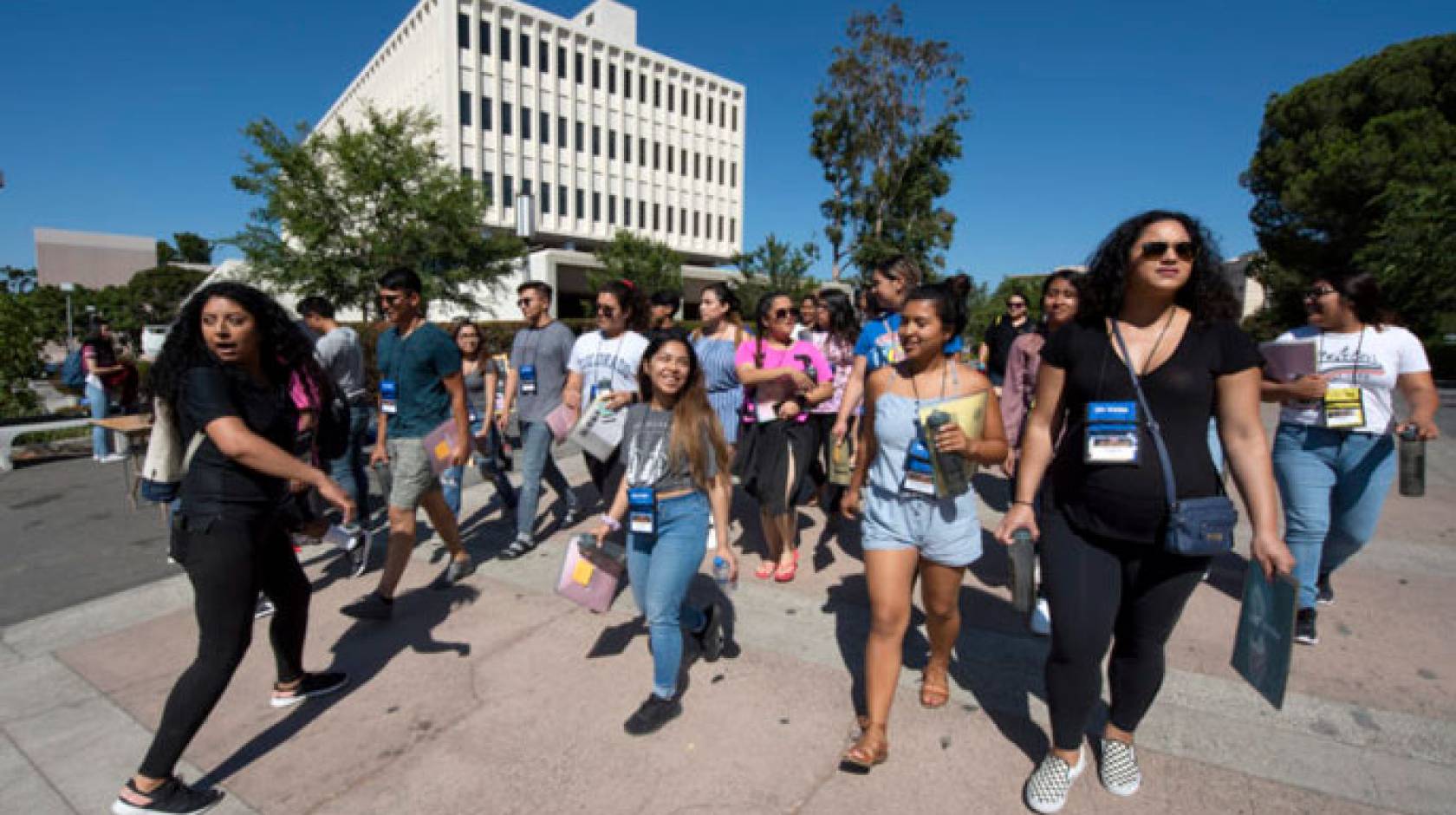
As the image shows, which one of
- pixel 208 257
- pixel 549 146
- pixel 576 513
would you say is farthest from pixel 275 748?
pixel 208 257

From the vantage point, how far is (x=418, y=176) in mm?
21266

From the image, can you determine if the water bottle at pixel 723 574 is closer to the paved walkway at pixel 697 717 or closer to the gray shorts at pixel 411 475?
the paved walkway at pixel 697 717

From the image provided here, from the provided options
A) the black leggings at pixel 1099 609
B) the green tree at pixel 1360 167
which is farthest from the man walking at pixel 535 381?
the green tree at pixel 1360 167

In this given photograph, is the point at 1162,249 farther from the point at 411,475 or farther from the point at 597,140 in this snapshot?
the point at 597,140

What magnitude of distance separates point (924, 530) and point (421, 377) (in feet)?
10.3

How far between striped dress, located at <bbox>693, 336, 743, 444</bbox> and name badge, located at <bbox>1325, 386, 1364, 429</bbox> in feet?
10.6

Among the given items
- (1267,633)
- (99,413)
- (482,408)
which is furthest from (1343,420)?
(99,413)

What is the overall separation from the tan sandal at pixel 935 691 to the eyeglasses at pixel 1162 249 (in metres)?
1.89

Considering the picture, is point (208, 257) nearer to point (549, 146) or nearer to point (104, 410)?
point (549, 146)

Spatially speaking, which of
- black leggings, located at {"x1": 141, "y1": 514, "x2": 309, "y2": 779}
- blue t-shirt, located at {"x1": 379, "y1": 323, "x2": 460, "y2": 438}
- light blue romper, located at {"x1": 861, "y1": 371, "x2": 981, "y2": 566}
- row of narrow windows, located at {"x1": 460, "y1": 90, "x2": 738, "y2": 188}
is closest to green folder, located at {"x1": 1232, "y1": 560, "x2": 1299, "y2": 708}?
light blue romper, located at {"x1": 861, "y1": 371, "x2": 981, "y2": 566}

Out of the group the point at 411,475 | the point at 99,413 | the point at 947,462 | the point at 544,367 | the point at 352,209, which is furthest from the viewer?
the point at 352,209

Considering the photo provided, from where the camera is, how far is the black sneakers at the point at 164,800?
7.49 ft

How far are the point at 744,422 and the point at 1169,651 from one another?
2.68 meters

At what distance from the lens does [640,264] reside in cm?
3192
